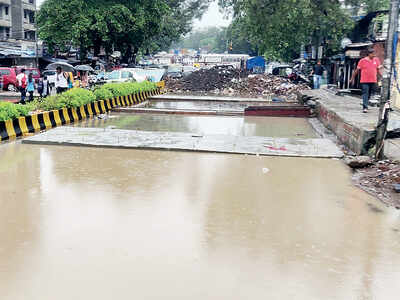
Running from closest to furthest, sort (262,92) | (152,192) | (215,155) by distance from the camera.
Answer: (152,192)
(215,155)
(262,92)

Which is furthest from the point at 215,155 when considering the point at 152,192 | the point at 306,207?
the point at 306,207

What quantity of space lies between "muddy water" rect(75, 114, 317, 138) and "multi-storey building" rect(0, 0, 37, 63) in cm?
3173

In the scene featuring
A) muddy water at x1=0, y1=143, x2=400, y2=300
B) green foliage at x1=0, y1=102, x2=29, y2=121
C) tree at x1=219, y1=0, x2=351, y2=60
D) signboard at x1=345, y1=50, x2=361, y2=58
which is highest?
tree at x1=219, y1=0, x2=351, y2=60

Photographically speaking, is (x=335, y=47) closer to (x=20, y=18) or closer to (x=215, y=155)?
(x=215, y=155)

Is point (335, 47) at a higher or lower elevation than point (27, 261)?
higher

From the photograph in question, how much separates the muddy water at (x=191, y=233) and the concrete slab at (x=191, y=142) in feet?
4.47

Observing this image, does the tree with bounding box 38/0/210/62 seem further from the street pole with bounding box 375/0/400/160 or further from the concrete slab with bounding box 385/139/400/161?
the street pole with bounding box 375/0/400/160

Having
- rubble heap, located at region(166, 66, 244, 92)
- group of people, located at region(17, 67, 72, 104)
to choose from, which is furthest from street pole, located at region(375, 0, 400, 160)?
rubble heap, located at region(166, 66, 244, 92)

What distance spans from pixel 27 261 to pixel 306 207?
12.1ft

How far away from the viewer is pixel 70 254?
463cm

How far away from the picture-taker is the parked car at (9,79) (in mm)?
29094

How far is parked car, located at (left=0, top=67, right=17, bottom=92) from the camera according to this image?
29094mm

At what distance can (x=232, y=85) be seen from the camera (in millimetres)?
33969

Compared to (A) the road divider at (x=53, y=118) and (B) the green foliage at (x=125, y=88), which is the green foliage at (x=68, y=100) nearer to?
(B) the green foliage at (x=125, y=88)
